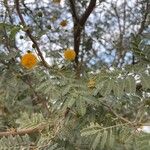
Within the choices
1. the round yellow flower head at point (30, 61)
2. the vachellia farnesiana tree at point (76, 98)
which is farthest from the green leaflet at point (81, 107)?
the round yellow flower head at point (30, 61)

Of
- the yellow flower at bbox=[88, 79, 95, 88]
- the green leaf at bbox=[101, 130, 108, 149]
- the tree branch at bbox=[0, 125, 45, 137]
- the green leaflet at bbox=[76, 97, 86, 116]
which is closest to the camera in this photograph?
the green leaf at bbox=[101, 130, 108, 149]

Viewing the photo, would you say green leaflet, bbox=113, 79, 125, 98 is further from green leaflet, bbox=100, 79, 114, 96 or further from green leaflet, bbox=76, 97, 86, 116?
green leaflet, bbox=76, 97, 86, 116

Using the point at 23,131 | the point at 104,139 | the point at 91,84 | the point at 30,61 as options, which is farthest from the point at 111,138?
the point at 30,61

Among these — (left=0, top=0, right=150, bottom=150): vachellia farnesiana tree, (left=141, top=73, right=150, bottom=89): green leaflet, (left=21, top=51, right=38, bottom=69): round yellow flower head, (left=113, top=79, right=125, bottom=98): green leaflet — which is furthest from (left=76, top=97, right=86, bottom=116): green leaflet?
(left=21, top=51, right=38, bottom=69): round yellow flower head

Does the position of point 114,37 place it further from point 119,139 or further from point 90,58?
point 119,139

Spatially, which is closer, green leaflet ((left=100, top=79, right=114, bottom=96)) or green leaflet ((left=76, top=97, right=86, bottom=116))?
green leaflet ((left=100, top=79, right=114, bottom=96))

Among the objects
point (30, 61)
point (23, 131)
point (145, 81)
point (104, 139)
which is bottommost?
point (104, 139)

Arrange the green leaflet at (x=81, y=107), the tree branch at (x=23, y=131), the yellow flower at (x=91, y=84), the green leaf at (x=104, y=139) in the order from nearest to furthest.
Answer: the green leaf at (x=104, y=139) < the green leaflet at (x=81, y=107) < the yellow flower at (x=91, y=84) < the tree branch at (x=23, y=131)

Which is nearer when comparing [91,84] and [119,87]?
[119,87]

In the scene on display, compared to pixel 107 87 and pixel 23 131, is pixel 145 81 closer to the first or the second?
pixel 107 87

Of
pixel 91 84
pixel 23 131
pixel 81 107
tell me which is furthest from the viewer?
pixel 23 131

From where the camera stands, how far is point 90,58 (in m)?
5.17

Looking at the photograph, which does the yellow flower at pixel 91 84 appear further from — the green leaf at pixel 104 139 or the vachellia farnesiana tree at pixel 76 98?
the green leaf at pixel 104 139

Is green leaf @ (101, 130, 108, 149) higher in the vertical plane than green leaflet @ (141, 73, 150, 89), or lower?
lower
